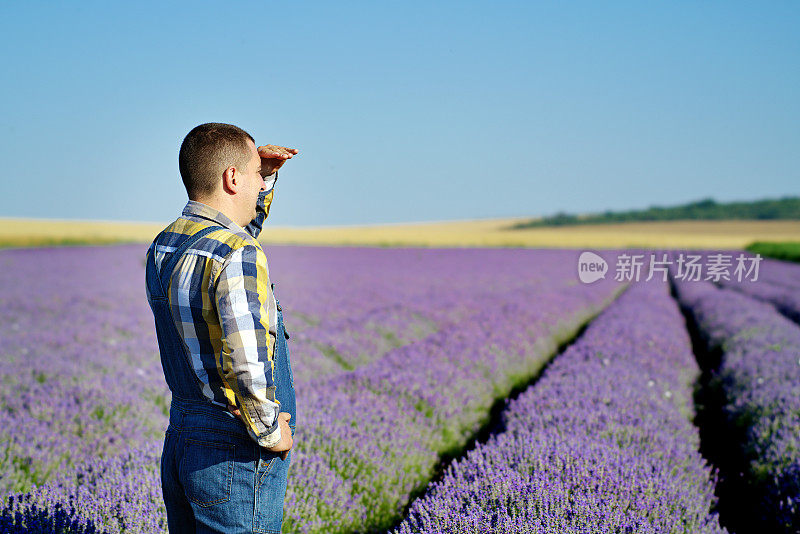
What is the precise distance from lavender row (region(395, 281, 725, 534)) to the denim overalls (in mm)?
845

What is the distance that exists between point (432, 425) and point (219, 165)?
107 inches

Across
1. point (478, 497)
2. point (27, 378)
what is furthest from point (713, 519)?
point (27, 378)

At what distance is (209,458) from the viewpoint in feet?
4.73

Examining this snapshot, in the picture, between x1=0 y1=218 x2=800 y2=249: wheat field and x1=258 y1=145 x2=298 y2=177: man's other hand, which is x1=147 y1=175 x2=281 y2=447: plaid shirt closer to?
x1=258 y1=145 x2=298 y2=177: man's other hand

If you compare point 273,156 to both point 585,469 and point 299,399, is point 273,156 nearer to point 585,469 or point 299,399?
point 585,469

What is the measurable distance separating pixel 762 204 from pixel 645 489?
8051 cm

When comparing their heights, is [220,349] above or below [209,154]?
below

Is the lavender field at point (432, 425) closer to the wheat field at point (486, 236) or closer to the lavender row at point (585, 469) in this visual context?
the lavender row at point (585, 469)

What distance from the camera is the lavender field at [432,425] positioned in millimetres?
2295

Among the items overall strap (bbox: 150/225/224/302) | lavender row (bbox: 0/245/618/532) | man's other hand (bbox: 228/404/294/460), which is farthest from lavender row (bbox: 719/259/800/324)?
overall strap (bbox: 150/225/224/302)

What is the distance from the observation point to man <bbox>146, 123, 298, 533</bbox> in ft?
4.34

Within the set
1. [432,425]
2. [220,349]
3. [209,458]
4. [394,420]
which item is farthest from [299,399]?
[220,349]

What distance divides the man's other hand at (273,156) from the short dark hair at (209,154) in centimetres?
25
